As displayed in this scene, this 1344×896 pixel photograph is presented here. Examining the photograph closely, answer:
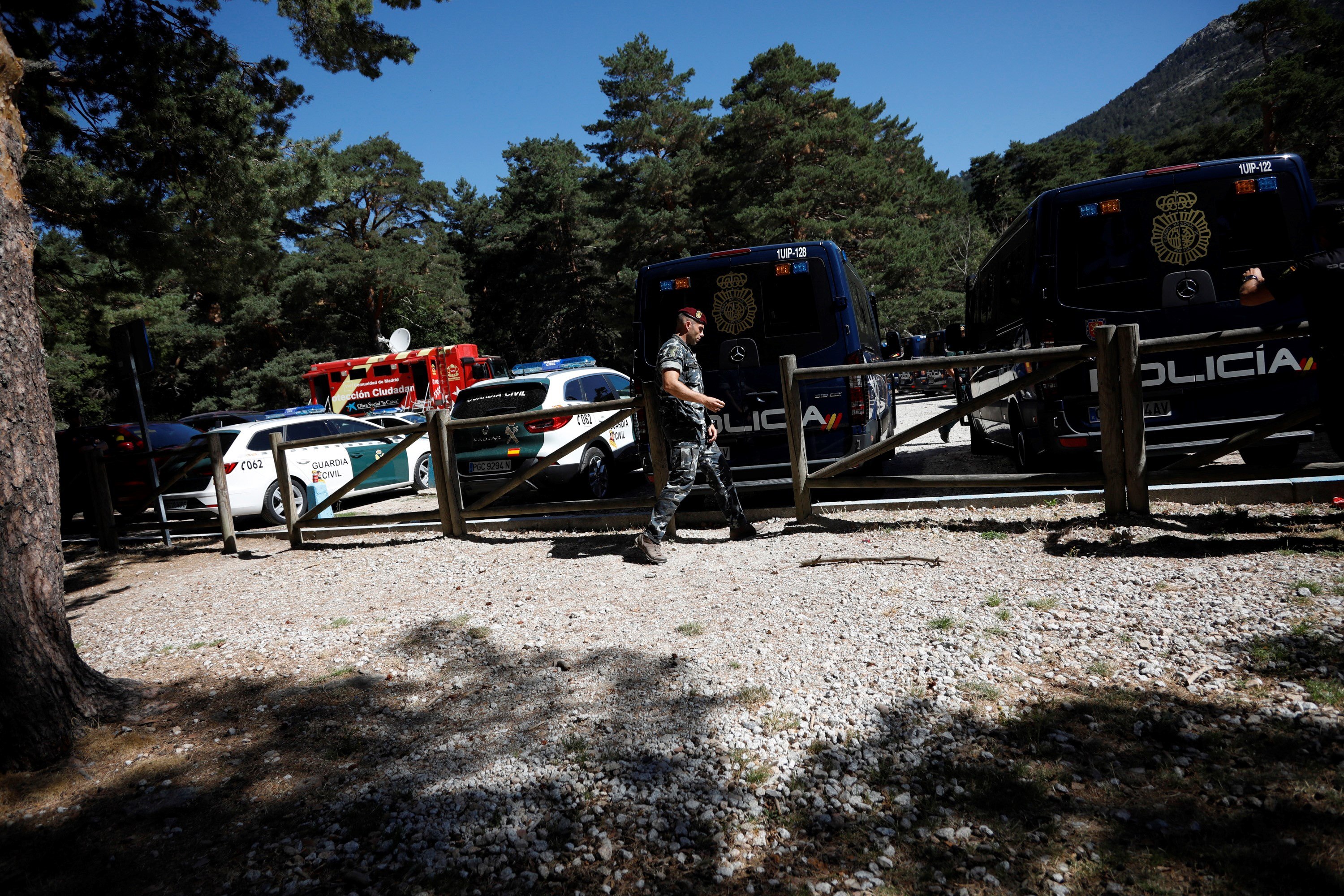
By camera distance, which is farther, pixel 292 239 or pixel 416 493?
pixel 292 239

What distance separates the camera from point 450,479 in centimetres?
777

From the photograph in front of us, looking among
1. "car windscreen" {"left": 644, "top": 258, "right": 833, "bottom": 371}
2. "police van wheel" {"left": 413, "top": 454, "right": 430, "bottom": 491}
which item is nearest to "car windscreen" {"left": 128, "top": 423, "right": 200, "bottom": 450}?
"police van wheel" {"left": 413, "top": 454, "right": 430, "bottom": 491}

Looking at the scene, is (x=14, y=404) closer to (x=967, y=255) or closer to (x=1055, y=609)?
(x=1055, y=609)

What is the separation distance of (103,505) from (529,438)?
554 cm

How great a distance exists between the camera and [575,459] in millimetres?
9055

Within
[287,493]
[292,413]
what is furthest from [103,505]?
[292,413]

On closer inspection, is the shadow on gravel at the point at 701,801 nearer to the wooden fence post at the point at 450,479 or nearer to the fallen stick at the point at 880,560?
the fallen stick at the point at 880,560

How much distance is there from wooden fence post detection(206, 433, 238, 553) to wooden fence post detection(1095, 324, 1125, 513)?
8.68 m

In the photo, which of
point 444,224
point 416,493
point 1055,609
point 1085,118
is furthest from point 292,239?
point 1085,118

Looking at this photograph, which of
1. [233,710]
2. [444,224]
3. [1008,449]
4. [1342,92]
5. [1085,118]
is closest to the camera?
[233,710]

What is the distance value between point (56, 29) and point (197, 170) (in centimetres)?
180

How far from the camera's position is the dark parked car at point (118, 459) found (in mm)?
10047

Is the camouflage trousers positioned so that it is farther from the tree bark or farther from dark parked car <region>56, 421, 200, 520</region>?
dark parked car <region>56, 421, 200, 520</region>

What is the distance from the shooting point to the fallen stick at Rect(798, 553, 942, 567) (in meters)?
5.21
